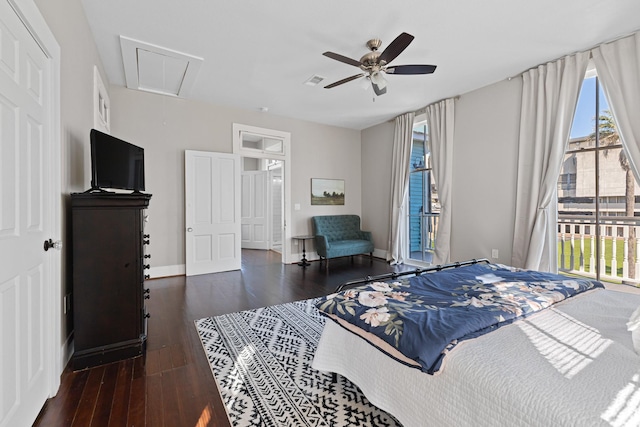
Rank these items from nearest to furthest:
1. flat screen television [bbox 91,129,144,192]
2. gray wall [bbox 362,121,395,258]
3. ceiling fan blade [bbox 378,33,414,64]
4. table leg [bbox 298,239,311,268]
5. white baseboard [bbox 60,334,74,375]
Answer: white baseboard [bbox 60,334,74,375]
flat screen television [bbox 91,129,144,192]
ceiling fan blade [bbox 378,33,414,64]
table leg [bbox 298,239,311,268]
gray wall [bbox 362,121,395,258]

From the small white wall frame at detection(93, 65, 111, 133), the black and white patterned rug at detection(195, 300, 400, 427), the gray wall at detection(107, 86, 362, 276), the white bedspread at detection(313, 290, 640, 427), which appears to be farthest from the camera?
the gray wall at detection(107, 86, 362, 276)

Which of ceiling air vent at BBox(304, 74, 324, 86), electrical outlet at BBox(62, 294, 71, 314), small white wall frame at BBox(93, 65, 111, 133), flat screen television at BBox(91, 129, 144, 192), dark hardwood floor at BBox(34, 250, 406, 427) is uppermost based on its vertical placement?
ceiling air vent at BBox(304, 74, 324, 86)

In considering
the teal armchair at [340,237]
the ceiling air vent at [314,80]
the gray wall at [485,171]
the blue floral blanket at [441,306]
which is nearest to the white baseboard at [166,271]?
the teal armchair at [340,237]

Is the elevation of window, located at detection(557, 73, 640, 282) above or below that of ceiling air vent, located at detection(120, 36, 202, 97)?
below

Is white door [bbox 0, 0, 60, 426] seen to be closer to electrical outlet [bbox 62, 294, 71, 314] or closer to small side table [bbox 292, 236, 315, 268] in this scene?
electrical outlet [bbox 62, 294, 71, 314]

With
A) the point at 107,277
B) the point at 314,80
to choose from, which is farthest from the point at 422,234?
the point at 107,277

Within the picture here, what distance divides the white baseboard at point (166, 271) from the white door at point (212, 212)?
0.15 m

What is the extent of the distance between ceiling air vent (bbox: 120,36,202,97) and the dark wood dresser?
2105 mm

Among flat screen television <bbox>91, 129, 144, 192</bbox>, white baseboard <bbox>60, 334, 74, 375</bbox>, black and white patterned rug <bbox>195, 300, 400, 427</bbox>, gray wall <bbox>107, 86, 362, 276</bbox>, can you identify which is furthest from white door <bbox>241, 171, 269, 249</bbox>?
white baseboard <bbox>60, 334, 74, 375</bbox>

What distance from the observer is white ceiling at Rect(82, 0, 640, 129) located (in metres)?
2.55

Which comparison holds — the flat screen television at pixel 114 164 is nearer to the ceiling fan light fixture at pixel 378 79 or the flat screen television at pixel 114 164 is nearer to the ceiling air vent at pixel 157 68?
the ceiling air vent at pixel 157 68

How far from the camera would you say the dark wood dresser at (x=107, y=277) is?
6.68 ft

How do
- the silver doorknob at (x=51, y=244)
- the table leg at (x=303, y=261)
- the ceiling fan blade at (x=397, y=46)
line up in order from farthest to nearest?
the table leg at (x=303, y=261), the ceiling fan blade at (x=397, y=46), the silver doorknob at (x=51, y=244)

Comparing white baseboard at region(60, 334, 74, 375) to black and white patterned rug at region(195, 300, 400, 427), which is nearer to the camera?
black and white patterned rug at region(195, 300, 400, 427)
